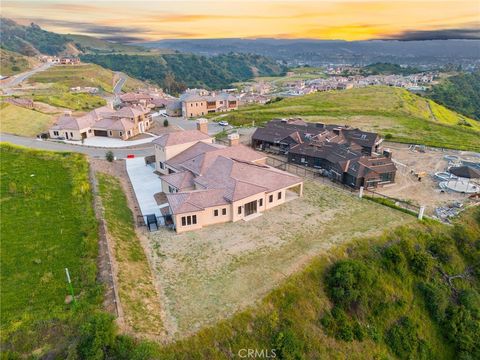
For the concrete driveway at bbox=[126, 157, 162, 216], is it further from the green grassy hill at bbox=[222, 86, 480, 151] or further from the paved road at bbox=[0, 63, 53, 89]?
the paved road at bbox=[0, 63, 53, 89]

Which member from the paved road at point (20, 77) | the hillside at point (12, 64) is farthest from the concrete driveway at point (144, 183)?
the hillside at point (12, 64)

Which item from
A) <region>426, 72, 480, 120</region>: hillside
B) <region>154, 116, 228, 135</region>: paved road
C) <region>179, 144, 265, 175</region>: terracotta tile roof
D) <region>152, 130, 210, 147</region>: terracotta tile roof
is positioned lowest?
<region>426, 72, 480, 120</region>: hillside

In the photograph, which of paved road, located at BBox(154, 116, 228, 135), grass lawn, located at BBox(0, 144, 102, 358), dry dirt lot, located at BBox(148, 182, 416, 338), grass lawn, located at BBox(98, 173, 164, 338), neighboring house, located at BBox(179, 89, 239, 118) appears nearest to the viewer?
grass lawn, located at BBox(0, 144, 102, 358)

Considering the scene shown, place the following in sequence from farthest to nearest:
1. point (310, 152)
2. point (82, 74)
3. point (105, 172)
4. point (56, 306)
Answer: point (82, 74), point (310, 152), point (105, 172), point (56, 306)

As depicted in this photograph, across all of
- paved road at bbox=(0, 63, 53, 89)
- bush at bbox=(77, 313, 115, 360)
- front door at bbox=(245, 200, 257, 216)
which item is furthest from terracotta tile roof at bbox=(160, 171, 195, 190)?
paved road at bbox=(0, 63, 53, 89)

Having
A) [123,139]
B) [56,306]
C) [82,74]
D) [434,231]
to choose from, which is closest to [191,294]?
[56,306]

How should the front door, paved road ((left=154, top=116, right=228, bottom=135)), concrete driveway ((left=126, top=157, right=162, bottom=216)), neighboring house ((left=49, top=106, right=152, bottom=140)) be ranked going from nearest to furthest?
the front door < concrete driveway ((left=126, top=157, right=162, bottom=216)) < neighboring house ((left=49, top=106, right=152, bottom=140)) < paved road ((left=154, top=116, right=228, bottom=135))

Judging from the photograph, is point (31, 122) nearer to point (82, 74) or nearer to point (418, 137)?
point (418, 137)
